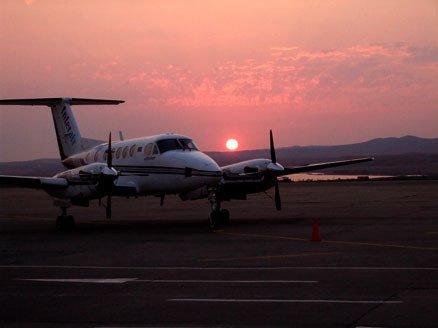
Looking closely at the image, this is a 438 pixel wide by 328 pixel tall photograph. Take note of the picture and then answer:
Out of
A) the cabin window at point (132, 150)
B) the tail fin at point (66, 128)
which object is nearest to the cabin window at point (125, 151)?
the cabin window at point (132, 150)

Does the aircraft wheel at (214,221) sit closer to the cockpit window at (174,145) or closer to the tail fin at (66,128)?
the cockpit window at (174,145)

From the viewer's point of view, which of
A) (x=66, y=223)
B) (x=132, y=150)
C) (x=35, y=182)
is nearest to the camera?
(x=35, y=182)

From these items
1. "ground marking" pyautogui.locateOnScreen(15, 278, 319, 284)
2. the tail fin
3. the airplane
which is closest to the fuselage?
the airplane

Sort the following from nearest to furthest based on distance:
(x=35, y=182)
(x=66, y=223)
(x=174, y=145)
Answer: (x=35, y=182)
(x=66, y=223)
(x=174, y=145)

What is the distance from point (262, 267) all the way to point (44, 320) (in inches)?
233

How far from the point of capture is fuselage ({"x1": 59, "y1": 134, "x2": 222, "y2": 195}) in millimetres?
25500

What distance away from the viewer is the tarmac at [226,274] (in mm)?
10320

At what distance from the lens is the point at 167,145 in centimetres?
2708

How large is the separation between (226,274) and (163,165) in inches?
491

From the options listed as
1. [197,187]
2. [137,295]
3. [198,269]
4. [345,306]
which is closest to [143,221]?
[197,187]

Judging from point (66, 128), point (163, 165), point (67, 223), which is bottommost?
point (67, 223)

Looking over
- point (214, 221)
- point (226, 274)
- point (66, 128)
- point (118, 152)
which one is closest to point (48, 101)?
point (66, 128)

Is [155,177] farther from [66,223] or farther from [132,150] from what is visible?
[66,223]

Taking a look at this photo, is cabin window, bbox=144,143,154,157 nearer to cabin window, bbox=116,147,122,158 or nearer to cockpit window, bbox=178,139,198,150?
cockpit window, bbox=178,139,198,150
